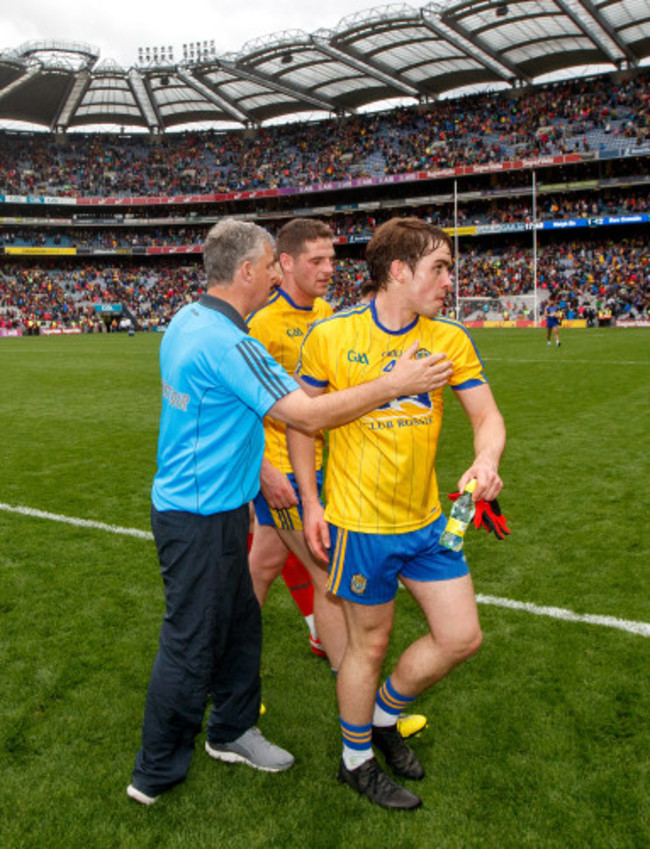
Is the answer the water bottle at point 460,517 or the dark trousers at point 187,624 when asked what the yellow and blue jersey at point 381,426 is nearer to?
the water bottle at point 460,517

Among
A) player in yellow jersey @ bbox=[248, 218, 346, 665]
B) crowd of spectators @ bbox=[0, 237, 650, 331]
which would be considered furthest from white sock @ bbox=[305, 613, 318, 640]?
crowd of spectators @ bbox=[0, 237, 650, 331]

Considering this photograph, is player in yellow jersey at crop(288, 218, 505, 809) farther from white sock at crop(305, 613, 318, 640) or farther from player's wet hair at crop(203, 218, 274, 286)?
white sock at crop(305, 613, 318, 640)

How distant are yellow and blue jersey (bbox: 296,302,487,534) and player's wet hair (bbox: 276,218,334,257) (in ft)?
3.88

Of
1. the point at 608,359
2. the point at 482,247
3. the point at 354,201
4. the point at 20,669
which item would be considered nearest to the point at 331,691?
the point at 20,669

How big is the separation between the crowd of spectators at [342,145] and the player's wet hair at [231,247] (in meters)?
51.9

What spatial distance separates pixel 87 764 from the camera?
3.20 meters

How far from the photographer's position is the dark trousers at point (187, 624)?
2762mm

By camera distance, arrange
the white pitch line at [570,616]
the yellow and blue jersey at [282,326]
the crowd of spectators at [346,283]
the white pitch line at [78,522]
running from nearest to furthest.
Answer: the yellow and blue jersey at [282,326] → the white pitch line at [570,616] → the white pitch line at [78,522] → the crowd of spectators at [346,283]

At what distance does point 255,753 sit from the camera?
3.16 metres

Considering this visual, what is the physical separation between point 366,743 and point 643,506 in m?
4.75

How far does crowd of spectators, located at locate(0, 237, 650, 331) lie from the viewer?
145 feet

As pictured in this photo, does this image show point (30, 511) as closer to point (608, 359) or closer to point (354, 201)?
point (608, 359)

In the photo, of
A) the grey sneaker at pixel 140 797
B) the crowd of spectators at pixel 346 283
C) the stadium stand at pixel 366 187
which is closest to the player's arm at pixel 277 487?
the grey sneaker at pixel 140 797

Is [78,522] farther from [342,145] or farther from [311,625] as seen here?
[342,145]
